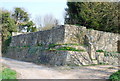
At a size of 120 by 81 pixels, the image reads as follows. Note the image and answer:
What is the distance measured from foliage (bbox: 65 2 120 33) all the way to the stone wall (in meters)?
3.23

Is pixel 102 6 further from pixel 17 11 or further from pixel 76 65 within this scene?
pixel 17 11

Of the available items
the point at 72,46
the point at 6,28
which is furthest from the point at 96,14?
the point at 6,28

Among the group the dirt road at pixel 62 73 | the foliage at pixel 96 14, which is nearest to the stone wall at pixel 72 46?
the dirt road at pixel 62 73

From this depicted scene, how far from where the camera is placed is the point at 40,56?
1363 centimetres

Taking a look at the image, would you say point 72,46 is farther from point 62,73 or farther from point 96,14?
point 96,14

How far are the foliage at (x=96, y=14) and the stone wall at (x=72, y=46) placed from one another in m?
3.23

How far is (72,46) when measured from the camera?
12.0m

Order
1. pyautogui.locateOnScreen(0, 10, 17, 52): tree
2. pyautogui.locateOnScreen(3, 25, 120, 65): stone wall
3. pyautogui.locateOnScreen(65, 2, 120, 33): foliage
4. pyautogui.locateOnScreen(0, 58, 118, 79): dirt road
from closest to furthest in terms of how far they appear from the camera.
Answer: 1. pyautogui.locateOnScreen(0, 58, 118, 79): dirt road
2. pyautogui.locateOnScreen(3, 25, 120, 65): stone wall
3. pyautogui.locateOnScreen(65, 2, 120, 33): foliage
4. pyautogui.locateOnScreen(0, 10, 17, 52): tree

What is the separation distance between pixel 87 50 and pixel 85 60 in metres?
1.36

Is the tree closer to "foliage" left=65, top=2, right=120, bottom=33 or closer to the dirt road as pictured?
"foliage" left=65, top=2, right=120, bottom=33

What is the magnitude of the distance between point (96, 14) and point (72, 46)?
8.40m

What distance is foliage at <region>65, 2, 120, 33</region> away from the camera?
18328 millimetres

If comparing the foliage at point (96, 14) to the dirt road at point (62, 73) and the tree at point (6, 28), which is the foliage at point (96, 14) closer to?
the dirt road at point (62, 73)

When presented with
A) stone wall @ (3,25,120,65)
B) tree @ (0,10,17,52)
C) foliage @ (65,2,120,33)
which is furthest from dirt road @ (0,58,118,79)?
tree @ (0,10,17,52)
